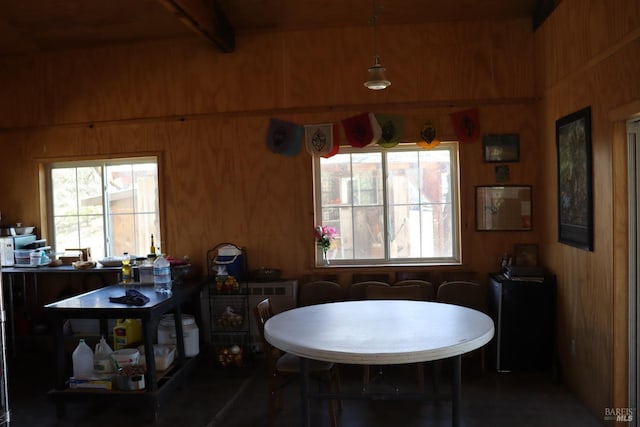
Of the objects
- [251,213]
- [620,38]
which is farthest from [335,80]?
[620,38]

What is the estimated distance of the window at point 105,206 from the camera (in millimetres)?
5395

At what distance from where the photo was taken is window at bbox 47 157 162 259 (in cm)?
539

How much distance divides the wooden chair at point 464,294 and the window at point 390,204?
492mm

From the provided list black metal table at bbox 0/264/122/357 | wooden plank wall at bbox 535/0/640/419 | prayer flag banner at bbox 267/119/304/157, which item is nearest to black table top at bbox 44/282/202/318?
black metal table at bbox 0/264/122/357

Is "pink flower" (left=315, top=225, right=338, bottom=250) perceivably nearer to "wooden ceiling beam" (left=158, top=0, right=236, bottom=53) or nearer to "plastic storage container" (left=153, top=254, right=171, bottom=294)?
"plastic storage container" (left=153, top=254, right=171, bottom=294)

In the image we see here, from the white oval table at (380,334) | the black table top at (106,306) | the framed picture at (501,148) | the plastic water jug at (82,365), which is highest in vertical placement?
the framed picture at (501,148)

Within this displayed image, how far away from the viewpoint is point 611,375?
3230mm

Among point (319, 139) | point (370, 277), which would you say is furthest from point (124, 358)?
point (319, 139)

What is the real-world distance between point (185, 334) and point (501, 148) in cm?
342

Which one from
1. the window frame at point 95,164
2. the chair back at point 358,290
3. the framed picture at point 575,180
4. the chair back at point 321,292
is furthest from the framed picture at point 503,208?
the window frame at point 95,164

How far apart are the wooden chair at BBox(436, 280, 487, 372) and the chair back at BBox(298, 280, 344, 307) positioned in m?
0.95

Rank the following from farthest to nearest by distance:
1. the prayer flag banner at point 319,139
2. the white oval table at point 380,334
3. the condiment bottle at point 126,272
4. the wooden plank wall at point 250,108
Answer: the prayer flag banner at point 319,139 → the wooden plank wall at point 250,108 → the condiment bottle at point 126,272 → the white oval table at point 380,334

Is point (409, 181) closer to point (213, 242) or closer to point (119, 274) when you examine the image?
point (213, 242)

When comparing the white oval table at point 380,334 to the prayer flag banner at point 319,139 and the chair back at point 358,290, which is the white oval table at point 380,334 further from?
the prayer flag banner at point 319,139
